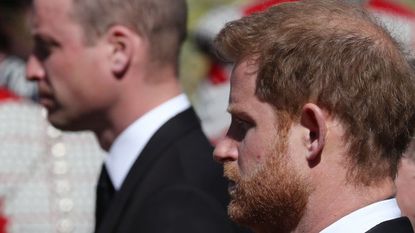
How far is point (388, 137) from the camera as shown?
2.41m

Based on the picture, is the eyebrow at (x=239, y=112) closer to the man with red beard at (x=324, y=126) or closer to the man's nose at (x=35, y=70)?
the man with red beard at (x=324, y=126)

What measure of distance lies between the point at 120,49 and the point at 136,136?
27cm

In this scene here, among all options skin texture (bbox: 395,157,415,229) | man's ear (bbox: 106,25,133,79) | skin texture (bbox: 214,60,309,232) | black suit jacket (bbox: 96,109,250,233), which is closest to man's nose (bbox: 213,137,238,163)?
skin texture (bbox: 214,60,309,232)

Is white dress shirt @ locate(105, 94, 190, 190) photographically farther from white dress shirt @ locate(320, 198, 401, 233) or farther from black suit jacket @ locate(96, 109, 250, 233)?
white dress shirt @ locate(320, 198, 401, 233)

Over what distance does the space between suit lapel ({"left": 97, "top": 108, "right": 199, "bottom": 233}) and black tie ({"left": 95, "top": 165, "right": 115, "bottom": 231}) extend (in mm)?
212

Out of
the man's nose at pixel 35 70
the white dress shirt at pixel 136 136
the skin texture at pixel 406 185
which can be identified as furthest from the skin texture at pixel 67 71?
the skin texture at pixel 406 185

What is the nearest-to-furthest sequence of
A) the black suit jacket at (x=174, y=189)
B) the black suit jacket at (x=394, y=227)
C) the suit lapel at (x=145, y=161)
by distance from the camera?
the black suit jacket at (x=394, y=227)
the black suit jacket at (x=174, y=189)
the suit lapel at (x=145, y=161)

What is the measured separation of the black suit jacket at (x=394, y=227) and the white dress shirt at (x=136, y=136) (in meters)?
1.43

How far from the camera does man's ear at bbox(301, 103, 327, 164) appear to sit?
7.72ft

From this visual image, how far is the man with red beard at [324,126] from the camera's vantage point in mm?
2367

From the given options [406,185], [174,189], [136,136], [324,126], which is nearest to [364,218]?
[324,126]

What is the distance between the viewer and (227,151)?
2539 millimetres

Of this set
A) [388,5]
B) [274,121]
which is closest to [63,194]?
[388,5]

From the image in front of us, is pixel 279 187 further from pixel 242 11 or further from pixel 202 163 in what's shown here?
pixel 242 11
